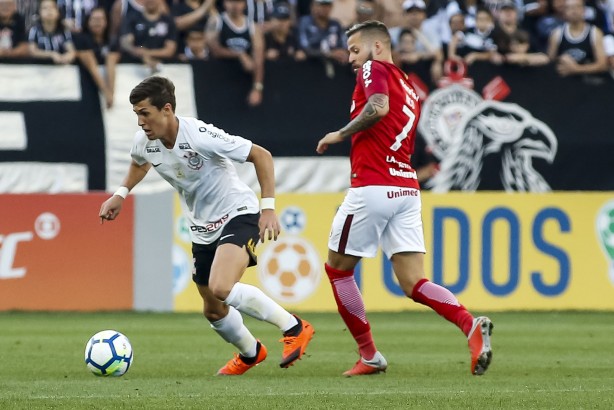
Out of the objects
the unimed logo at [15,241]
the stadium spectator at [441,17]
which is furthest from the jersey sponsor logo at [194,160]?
the stadium spectator at [441,17]

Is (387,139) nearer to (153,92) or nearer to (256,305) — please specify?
(256,305)

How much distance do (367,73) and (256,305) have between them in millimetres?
1739

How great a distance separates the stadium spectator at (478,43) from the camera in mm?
16609

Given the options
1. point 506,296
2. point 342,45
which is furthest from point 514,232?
point 342,45

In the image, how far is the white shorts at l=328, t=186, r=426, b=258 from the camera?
877 cm

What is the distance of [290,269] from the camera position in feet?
49.4

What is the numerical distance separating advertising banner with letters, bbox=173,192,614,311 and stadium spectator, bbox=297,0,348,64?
240 cm

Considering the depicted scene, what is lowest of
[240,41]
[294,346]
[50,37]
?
[294,346]

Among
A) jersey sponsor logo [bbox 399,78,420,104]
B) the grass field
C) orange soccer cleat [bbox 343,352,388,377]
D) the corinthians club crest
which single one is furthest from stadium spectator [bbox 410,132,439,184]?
orange soccer cleat [bbox 343,352,388,377]

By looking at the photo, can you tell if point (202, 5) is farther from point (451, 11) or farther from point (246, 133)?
point (451, 11)

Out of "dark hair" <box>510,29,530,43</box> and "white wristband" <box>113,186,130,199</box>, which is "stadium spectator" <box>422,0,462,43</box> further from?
"white wristband" <box>113,186,130,199</box>

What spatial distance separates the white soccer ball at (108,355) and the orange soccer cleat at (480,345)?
2.30 meters

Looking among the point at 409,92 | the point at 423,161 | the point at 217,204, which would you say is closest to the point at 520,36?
the point at 423,161

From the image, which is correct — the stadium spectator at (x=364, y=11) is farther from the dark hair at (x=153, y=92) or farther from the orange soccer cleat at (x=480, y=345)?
the orange soccer cleat at (x=480, y=345)
